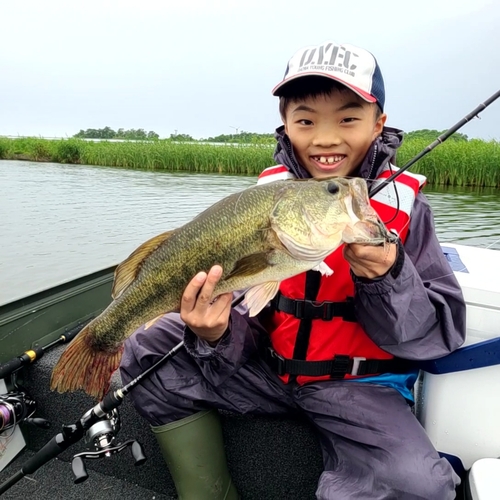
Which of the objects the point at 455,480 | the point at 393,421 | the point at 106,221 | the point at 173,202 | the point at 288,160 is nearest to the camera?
the point at 455,480

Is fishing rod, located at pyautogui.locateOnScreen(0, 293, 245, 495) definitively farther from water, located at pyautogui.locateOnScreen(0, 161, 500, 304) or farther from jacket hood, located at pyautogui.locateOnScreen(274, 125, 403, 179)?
water, located at pyautogui.locateOnScreen(0, 161, 500, 304)

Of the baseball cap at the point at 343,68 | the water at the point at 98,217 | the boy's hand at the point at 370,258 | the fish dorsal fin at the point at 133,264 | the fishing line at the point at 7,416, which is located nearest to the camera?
the boy's hand at the point at 370,258

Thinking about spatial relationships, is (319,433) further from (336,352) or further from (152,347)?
(152,347)

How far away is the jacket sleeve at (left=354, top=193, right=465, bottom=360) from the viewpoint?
6.00 ft

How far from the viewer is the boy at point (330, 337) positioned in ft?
6.18

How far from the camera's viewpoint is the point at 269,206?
1.84m

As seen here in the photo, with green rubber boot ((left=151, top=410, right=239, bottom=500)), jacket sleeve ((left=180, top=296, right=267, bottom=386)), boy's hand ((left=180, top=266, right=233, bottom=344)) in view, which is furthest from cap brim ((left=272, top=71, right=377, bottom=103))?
green rubber boot ((left=151, top=410, right=239, bottom=500))

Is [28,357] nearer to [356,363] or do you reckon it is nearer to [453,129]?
[356,363]

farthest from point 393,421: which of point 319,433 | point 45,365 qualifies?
point 45,365

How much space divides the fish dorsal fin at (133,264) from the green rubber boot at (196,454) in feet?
2.40

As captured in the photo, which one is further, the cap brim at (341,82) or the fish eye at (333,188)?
the cap brim at (341,82)

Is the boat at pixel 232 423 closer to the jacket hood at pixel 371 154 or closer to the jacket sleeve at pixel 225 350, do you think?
the jacket sleeve at pixel 225 350

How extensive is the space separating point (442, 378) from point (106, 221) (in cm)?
1197

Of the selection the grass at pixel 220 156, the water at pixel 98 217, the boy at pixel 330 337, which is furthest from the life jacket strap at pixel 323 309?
the grass at pixel 220 156
